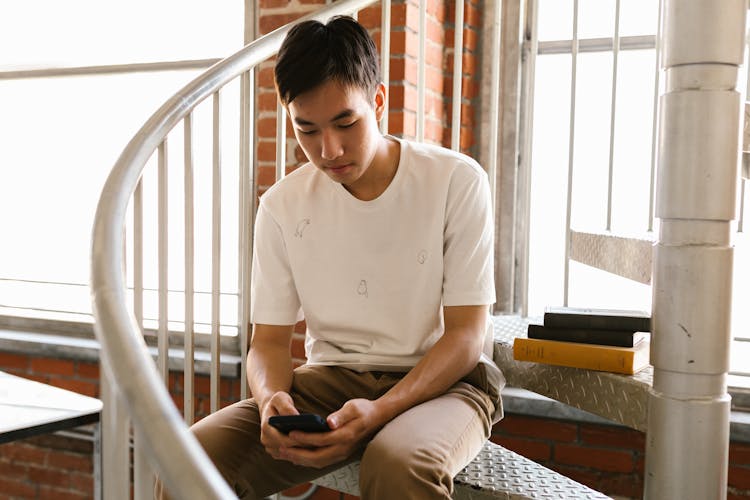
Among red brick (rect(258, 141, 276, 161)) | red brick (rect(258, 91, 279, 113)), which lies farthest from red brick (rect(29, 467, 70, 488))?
red brick (rect(258, 91, 279, 113))

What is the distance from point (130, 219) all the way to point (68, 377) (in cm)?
63

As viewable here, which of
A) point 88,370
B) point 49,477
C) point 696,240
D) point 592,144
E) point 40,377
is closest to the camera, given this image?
point 696,240

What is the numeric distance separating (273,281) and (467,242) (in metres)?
0.43

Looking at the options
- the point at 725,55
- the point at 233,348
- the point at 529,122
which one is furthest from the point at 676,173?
the point at 233,348

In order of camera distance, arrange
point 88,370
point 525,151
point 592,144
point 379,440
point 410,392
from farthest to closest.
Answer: point 88,370 → point 592,144 → point 525,151 → point 410,392 → point 379,440

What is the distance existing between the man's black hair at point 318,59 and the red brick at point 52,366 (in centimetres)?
180

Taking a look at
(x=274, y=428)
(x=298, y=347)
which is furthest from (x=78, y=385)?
(x=274, y=428)

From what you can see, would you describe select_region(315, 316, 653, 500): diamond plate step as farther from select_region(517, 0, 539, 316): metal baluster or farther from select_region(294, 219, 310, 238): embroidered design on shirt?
select_region(517, 0, 539, 316): metal baluster

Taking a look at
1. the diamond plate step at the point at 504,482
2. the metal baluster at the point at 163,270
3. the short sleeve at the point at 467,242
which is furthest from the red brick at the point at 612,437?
the metal baluster at the point at 163,270

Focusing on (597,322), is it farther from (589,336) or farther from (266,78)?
(266,78)

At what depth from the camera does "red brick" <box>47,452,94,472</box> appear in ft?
9.75

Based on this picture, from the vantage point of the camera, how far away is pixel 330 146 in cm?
150

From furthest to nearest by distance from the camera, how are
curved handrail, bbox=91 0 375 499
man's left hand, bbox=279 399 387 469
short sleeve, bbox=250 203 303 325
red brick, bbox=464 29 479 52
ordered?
red brick, bbox=464 29 479 52 < short sleeve, bbox=250 203 303 325 < man's left hand, bbox=279 399 387 469 < curved handrail, bbox=91 0 375 499

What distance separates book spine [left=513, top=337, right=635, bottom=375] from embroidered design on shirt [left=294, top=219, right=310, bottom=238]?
0.50 meters
